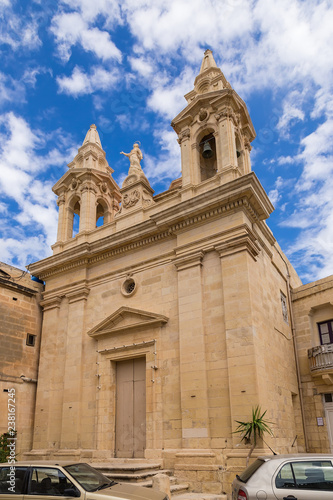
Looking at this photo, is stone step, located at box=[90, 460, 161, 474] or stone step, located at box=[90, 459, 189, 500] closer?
stone step, located at box=[90, 459, 189, 500]

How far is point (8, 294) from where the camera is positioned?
1666 centimetres

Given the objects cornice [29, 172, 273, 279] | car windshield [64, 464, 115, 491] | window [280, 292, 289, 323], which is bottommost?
car windshield [64, 464, 115, 491]

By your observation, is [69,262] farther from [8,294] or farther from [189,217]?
[189,217]

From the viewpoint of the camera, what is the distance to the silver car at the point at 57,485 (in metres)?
6.59

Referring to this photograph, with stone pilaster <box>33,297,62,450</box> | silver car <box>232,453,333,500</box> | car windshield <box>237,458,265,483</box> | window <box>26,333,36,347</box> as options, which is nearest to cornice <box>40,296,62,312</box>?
stone pilaster <box>33,297,62,450</box>

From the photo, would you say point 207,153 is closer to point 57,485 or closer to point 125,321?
point 125,321

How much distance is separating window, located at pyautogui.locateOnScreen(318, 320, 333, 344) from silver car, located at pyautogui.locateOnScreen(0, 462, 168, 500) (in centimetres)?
1147

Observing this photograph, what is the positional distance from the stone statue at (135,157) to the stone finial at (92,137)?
2497 mm

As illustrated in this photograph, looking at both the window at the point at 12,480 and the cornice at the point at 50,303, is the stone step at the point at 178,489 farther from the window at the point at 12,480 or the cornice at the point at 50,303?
the cornice at the point at 50,303

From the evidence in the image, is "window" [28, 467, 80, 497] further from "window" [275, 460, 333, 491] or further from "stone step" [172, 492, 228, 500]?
"stone step" [172, 492, 228, 500]

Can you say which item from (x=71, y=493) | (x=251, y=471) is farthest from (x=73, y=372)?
(x=251, y=471)

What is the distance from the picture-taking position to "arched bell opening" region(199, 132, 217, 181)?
15.8 metres

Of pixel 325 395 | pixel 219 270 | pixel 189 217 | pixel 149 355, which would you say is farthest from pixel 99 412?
pixel 325 395

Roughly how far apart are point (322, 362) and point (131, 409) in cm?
720
